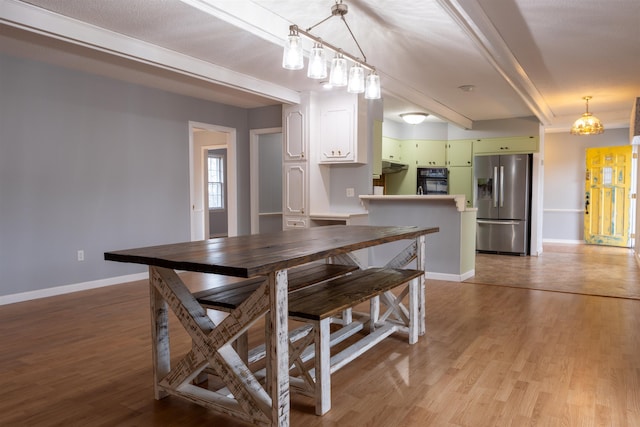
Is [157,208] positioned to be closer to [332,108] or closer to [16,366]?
[332,108]

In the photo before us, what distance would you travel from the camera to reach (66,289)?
4.52 m

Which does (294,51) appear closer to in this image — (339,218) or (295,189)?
(339,218)

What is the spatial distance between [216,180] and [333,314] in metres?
8.64

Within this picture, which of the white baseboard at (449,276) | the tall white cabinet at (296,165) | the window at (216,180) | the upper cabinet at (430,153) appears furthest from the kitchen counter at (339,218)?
the window at (216,180)

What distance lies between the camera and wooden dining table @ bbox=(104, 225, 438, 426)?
5.87 ft

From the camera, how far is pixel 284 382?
6.02 ft

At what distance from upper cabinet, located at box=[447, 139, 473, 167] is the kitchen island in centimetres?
272

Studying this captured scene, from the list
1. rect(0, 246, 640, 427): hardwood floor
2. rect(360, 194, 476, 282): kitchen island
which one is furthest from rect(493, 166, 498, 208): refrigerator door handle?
rect(0, 246, 640, 427): hardwood floor

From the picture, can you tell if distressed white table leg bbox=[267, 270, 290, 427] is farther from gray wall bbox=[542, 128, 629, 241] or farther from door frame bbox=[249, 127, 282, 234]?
gray wall bbox=[542, 128, 629, 241]

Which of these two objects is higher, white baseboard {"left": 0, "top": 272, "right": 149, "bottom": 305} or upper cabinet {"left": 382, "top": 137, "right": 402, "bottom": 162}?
upper cabinet {"left": 382, "top": 137, "right": 402, "bottom": 162}

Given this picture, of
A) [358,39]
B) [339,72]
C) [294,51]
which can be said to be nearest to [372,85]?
[339,72]

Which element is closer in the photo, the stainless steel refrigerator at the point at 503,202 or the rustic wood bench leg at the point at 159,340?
the rustic wood bench leg at the point at 159,340

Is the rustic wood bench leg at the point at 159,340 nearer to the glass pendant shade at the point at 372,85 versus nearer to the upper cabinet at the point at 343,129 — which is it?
the glass pendant shade at the point at 372,85

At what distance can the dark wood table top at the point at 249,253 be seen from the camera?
1720mm
